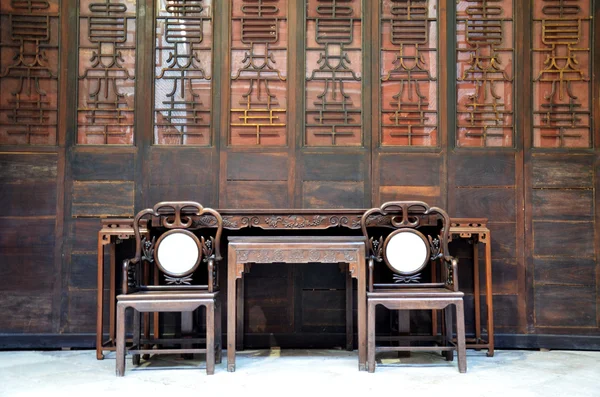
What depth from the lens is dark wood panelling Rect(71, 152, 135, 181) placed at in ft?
13.9

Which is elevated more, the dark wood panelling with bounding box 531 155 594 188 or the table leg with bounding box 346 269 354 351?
the dark wood panelling with bounding box 531 155 594 188

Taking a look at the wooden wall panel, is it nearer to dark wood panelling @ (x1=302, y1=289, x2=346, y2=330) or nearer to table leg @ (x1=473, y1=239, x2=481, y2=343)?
dark wood panelling @ (x1=302, y1=289, x2=346, y2=330)

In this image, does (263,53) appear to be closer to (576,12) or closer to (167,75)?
(167,75)

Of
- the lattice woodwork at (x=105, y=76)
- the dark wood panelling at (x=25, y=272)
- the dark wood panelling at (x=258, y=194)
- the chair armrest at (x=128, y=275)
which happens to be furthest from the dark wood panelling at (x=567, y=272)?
the dark wood panelling at (x=25, y=272)

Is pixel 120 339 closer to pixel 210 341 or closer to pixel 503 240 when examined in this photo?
pixel 210 341

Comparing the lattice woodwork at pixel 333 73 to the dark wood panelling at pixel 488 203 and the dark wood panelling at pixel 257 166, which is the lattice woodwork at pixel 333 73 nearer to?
the dark wood panelling at pixel 257 166

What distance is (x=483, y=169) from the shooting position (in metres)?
4.24

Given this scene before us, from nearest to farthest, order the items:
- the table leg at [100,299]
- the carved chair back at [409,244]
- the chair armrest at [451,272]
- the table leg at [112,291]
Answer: the chair armrest at [451,272] → the carved chair back at [409,244] → the table leg at [100,299] → the table leg at [112,291]

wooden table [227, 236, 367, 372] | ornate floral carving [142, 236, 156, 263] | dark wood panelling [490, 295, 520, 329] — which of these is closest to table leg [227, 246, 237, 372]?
wooden table [227, 236, 367, 372]

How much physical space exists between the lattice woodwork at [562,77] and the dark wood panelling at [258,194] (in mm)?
1761

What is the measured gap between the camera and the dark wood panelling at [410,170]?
424 centimetres

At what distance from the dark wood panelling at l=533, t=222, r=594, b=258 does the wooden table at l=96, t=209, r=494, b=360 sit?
48 cm

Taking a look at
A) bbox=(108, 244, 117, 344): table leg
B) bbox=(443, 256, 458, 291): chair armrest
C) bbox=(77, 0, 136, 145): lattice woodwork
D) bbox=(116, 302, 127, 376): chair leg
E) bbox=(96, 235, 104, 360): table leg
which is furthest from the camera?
bbox=(77, 0, 136, 145): lattice woodwork

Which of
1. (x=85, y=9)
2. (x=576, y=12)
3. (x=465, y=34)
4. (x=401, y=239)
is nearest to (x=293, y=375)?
(x=401, y=239)
